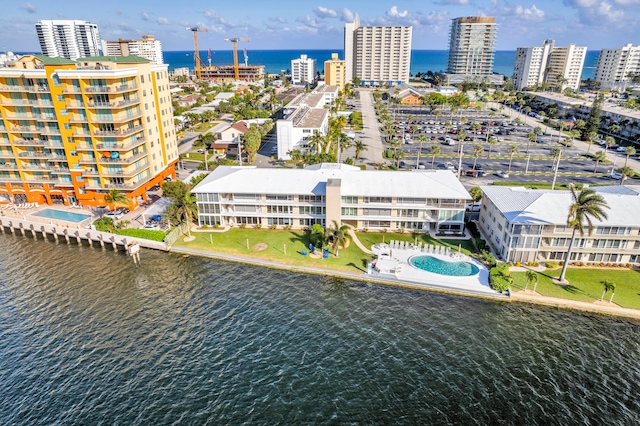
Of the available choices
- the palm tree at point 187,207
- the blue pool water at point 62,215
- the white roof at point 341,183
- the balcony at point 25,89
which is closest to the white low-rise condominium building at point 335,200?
the white roof at point 341,183

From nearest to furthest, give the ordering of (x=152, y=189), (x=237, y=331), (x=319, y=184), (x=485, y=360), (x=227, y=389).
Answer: (x=227, y=389), (x=485, y=360), (x=237, y=331), (x=319, y=184), (x=152, y=189)

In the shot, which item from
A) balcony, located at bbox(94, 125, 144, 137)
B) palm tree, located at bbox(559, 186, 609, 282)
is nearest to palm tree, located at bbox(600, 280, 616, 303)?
palm tree, located at bbox(559, 186, 609, 282)

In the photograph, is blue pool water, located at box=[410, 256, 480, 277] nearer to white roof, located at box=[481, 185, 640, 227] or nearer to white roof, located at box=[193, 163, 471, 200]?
white roof, located at box=[481, 185, 640, 227]

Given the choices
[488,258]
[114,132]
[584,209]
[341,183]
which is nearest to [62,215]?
[114,132]

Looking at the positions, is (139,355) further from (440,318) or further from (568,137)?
(568,137)

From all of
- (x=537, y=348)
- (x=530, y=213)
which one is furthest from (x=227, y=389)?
(x=530, y=213)

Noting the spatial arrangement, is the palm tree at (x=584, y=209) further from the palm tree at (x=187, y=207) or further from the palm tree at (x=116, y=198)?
the palm tree at (x=116, y=198)

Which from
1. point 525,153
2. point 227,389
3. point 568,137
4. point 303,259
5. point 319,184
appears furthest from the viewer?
point 568,137

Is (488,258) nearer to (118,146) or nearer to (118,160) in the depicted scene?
(118,160)
